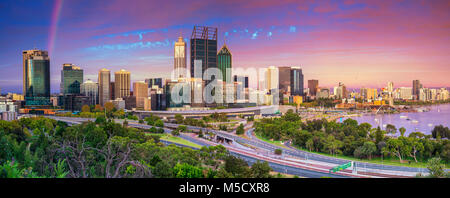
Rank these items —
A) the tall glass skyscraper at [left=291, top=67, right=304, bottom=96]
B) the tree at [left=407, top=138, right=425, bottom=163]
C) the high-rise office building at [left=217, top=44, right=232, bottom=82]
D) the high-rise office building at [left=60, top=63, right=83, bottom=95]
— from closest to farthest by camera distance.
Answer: the tree at [left=407, top=138, right=425, bottom=163], the high-rise office building at [left=60, top=63, right=83, bottom=95], the high-rise office building at [left=217, top=44, right=232, bottom=82], the tall glass skyscraper at [left=291, top=67, right=304, bottom=96]

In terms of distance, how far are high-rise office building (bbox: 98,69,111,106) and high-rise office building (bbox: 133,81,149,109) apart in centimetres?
252

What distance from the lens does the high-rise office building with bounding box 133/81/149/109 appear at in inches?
904

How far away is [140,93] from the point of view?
23469 millimetres

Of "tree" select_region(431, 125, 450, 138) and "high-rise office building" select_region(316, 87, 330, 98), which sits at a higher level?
"high-rise office building" select_region(316, 87, 330, 98)

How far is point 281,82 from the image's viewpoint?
32.7 metres

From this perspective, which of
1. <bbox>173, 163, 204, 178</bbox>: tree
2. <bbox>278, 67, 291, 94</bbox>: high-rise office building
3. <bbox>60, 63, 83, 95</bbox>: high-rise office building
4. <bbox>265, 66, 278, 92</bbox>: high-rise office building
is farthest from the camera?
<bbox>278, 67, 291, 94</bbox>: high-rise office building

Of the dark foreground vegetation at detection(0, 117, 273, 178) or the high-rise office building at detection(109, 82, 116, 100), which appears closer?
the dark foreground vegetation at detection(0, 117, 273, 178)

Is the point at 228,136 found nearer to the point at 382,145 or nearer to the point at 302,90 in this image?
the point at 382,145

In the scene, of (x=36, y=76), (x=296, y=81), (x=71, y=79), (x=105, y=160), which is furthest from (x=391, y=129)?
(x=296, y=81)

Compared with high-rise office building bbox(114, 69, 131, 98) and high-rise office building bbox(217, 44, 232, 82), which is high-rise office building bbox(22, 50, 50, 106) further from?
high-rise office building bbox(217, 44, 232, 82)

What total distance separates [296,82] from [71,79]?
22473 millimetres

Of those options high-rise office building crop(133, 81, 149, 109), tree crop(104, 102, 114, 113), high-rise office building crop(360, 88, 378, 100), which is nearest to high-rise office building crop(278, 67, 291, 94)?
high-rise office building crop(360, 88, 378, 100)

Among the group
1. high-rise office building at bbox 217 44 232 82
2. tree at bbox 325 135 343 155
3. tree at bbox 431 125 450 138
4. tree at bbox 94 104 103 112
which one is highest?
high-rise office building at bbox 217 44 232 82

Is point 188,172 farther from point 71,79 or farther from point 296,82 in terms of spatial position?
point 296,82
